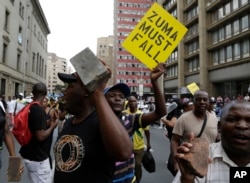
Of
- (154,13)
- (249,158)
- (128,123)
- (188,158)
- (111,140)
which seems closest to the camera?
(188,158)

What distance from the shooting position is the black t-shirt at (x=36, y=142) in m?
3.44

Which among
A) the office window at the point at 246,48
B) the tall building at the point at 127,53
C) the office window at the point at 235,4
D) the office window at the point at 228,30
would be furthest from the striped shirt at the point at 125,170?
the tall building at the point at 127,53

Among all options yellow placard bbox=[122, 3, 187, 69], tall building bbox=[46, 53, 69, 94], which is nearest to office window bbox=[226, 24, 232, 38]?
yellow placard bbox=[122, 3, 187, 69]

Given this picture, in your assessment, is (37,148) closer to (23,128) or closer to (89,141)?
(23,128)

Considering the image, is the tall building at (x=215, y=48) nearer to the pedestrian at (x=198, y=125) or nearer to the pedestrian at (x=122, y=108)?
the pedestrian at (x=198, y=125)

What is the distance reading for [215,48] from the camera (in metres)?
35.2

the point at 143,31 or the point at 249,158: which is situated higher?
the point at 143,31

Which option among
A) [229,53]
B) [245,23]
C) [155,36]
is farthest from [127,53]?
[155,36]

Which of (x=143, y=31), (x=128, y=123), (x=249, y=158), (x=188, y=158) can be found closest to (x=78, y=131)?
(x=188, y=158)

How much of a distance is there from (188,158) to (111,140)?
43 cm

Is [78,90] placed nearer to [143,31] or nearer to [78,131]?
[78,131]

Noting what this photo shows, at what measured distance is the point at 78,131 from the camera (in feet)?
6.63

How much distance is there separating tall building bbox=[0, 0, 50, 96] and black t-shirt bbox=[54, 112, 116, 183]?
96.9 ft

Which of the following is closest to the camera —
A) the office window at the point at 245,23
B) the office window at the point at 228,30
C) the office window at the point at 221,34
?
the office window at the point at 245,23
